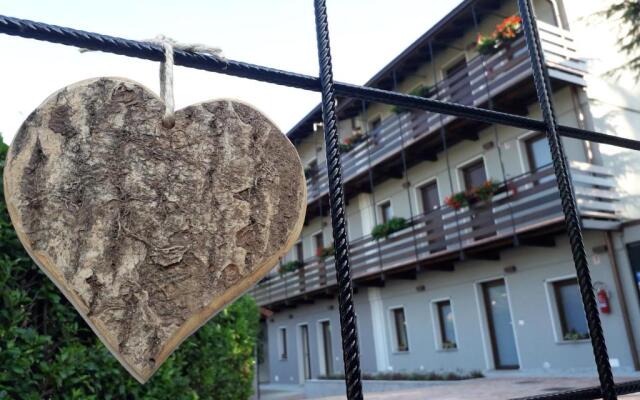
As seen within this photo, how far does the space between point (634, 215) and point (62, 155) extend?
11727 millimetres

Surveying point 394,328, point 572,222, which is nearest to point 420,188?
point 394,328

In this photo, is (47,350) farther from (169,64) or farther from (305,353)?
(305,353)

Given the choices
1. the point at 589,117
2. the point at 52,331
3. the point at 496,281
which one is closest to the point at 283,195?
the point at 52,331

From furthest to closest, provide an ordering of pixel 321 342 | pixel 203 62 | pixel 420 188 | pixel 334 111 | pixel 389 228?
pixel 321 342 → pixel 420 188 → pixel 389 228 → pixel 334 111 → pixel 203 62

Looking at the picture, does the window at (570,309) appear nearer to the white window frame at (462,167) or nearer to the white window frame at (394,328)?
the white window frame at (462,167)

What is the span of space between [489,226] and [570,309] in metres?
2.24

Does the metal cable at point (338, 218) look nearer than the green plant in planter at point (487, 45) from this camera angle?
Yes

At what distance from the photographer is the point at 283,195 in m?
0.71

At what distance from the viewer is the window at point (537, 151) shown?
436 inches

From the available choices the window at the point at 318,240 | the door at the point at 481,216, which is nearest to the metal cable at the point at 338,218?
the door at the point at 481,216

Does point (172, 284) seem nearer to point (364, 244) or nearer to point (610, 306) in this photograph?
point (610, 306)

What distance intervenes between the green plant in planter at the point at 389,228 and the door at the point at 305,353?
7.28 m

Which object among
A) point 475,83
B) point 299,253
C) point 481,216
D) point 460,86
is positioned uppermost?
point 460,86

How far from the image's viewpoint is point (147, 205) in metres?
0.64
